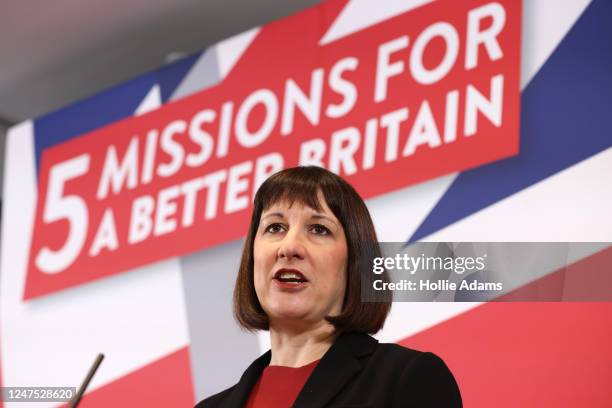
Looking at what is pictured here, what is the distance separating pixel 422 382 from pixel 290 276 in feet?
1.03

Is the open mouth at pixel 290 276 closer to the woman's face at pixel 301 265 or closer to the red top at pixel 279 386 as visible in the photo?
the woman's face at pixel 301 265

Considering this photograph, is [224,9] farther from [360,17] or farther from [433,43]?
[433,43]

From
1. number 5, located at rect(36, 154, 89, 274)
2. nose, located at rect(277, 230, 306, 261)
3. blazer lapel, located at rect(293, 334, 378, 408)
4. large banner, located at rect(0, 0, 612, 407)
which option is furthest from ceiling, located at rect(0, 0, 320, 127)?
blazer lapel, located at rect(293, 334, 378, 408)

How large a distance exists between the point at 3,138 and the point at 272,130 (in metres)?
2.31

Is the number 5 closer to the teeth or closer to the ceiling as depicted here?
the ceiling

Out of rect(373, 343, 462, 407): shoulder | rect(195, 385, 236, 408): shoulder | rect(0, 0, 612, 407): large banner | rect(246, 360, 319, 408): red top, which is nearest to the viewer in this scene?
rect(373, 343, 462, 407): shoulder

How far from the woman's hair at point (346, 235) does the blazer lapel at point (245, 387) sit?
0.08 metres

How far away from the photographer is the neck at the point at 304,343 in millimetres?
1529

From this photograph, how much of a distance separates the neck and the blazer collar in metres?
0.03

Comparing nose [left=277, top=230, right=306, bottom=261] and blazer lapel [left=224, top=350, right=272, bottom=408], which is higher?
nose [left=277, top=230, right=306, bottom=261]

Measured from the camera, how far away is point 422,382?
1332 mm

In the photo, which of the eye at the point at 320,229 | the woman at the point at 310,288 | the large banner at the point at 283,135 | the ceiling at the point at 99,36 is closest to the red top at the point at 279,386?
the woman at the point at 310,288

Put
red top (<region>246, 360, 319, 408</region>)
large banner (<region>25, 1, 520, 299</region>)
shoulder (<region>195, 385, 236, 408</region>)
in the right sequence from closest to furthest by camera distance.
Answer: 1. red top (<region>246, 360, 319, 408</region>)
2. shoulder (<region>195, 385, 236, 408</region>)
3. large banner (<region>25, 1, 520, 299</region>)

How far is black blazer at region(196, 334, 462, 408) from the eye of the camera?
1.33m
